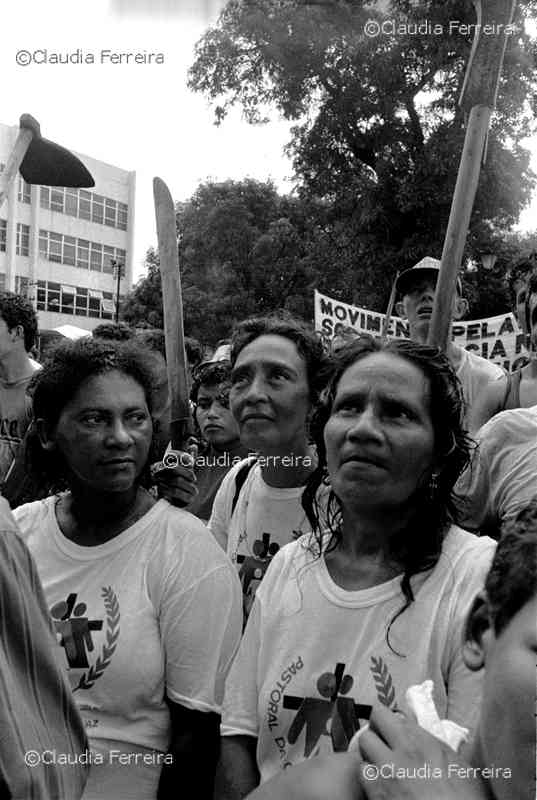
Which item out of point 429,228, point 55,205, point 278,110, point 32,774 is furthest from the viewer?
point 55,205

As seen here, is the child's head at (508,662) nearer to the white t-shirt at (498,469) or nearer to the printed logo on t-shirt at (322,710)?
the printed logo on t-shirt at (322,710)

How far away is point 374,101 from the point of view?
4051mm

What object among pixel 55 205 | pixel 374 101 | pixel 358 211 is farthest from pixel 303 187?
pixel 55 205

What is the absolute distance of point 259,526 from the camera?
2.22 m

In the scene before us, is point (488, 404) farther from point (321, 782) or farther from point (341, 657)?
point (321, 782)

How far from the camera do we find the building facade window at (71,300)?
36.1 metres

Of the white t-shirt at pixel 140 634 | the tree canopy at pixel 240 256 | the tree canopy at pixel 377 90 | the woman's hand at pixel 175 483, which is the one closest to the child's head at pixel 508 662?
the white t-shirt at pixel 140 634

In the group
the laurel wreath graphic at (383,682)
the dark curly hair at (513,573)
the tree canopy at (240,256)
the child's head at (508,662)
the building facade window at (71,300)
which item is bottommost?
the laurel wreath graphic at (383,682)

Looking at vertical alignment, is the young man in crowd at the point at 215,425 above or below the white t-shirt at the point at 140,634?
above

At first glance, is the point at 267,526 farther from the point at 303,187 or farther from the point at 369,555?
the point at 303,187

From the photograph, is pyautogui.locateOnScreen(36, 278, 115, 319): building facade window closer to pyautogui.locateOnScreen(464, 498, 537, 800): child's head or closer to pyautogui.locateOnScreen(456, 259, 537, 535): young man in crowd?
pyautogui.locateOnScreen(456, 259, 537, 535): young man in crowd

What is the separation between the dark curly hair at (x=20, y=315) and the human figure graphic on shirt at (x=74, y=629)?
2.26m

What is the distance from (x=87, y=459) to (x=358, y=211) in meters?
5.08

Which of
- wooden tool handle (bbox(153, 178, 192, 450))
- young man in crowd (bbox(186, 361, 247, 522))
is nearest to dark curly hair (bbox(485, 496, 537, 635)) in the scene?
wooden tool handle (bbox(153, 178, 192, 450))
